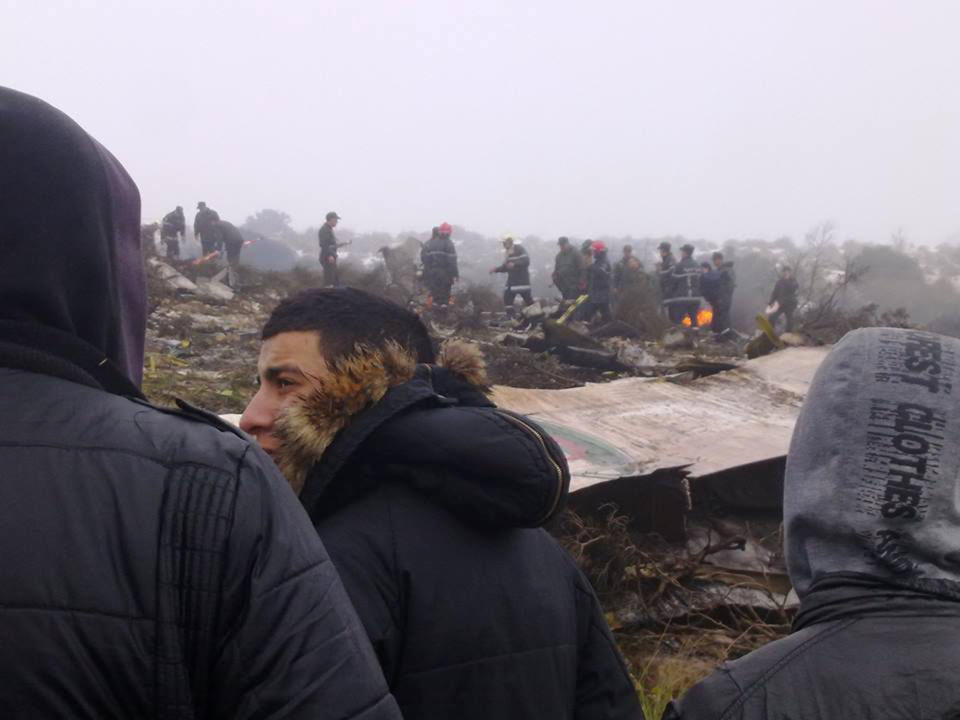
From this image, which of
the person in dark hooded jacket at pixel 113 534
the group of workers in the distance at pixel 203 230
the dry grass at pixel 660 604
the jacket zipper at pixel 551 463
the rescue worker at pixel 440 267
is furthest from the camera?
the group of workers in the distance at pixel 203 230

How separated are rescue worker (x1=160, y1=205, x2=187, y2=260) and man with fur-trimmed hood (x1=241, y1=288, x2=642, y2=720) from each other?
50.0 ft

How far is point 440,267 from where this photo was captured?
11.6 m

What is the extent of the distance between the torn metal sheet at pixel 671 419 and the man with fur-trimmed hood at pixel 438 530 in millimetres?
2030

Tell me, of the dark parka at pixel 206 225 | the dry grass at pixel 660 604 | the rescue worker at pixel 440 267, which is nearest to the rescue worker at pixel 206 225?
the dark parka at pixel 206 225

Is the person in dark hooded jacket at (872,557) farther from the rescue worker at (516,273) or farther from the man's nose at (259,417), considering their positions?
the rescue worker at (516,273)

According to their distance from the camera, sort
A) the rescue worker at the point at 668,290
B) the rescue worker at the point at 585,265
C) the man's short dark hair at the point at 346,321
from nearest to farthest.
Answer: the man's short dark hair at the point at 346,321 < the rescue worker at the point at 585,265 < the rescue worker at the point at 668,290

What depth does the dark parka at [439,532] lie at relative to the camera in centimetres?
104

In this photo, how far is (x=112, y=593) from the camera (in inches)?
27.6

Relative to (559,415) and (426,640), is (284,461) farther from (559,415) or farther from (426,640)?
(559,415)

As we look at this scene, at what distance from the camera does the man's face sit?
53.1 inches

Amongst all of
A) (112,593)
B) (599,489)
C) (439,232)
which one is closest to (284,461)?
(112,593)

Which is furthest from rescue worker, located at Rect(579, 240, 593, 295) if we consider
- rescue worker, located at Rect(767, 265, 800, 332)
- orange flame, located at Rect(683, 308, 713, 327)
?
rescue worker, located at Rect(767, 265, 800, 332)

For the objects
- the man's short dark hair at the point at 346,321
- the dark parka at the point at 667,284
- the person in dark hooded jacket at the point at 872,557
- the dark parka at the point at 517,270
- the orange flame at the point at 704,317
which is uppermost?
the man's short dark hair at the point at 346,321

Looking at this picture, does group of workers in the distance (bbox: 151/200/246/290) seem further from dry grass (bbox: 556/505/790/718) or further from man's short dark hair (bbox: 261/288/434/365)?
man's short dark hair (bbox: 261/288/434/365)
